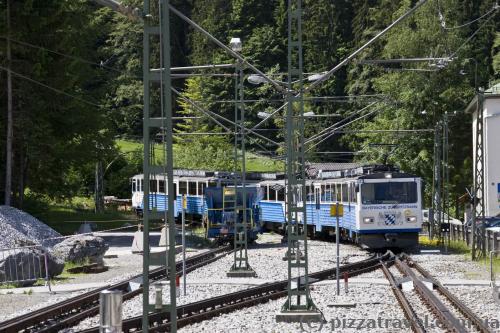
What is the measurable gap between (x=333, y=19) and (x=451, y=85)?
36.7 m

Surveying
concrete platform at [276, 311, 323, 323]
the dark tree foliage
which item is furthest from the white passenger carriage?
concrete platform at [276, 311, 323, 323]

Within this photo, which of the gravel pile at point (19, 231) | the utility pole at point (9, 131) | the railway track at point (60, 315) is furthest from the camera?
the utility pole at point (9, 131)

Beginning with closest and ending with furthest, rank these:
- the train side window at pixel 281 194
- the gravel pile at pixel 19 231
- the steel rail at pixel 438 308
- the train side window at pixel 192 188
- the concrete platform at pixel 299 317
Result: 1. the steel rail at pixel 438 308
2. the concrete platform at pixel 299 317
3. the gravel pile at pixel 19 231
4. the train side window at pixel 281 194
5. the train side window at pixel 192 188

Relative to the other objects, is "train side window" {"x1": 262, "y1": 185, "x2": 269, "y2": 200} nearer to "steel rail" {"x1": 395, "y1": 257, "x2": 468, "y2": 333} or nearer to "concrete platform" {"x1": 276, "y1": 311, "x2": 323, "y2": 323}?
"steel rail" {"x1": 395, "y1": 257, "x2": 468, "y2": 333}

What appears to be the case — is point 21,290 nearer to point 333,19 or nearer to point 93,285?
point 93,285

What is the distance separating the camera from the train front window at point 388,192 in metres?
36.6

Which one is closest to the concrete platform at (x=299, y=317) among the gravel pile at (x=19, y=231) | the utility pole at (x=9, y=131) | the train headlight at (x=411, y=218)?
the gravel pile at (x=19, y=231)

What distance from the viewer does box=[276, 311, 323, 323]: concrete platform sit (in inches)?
736

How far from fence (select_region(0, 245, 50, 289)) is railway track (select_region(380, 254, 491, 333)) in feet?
29.4

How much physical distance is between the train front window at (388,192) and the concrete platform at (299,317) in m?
17.9

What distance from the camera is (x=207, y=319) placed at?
19.7 m

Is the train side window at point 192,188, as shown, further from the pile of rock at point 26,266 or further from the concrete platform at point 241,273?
the pile of rock at point 26,266

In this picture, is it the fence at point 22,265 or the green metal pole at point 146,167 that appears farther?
the fence at point 22,265

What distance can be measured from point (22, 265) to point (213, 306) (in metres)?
7.45
